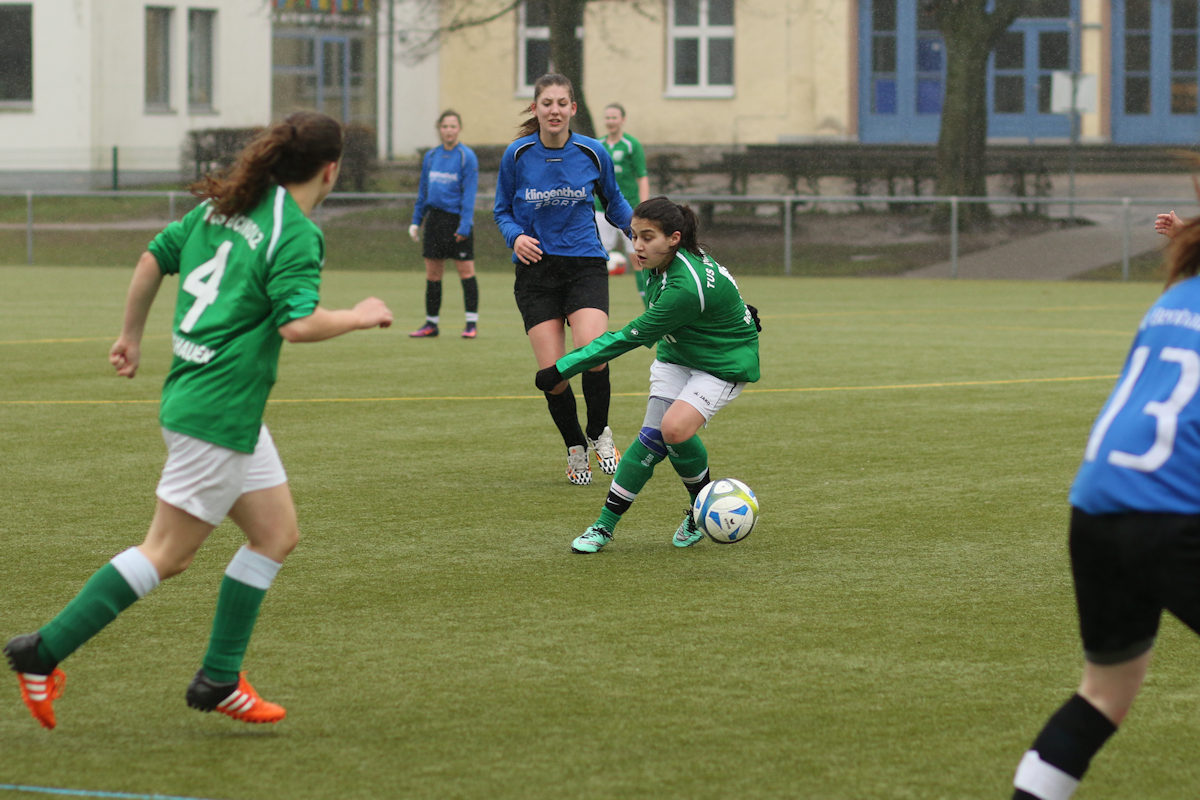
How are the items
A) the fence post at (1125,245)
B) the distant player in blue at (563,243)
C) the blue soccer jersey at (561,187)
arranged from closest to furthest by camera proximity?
the distant player in blue at (563,243) < the blue soccer jersey at (561,187) < the fence post at (1125,245)

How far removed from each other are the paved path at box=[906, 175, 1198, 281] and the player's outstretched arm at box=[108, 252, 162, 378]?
22705mm

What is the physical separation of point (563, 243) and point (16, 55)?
3170 centimetres

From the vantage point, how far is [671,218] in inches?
274

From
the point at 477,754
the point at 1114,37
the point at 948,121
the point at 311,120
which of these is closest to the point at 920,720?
the point at 477,754

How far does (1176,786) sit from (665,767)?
126cm

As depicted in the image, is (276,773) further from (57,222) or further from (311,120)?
(57,222)

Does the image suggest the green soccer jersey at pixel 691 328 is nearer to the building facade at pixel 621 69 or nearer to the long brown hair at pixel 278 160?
the long brown hair at pixel 278 160

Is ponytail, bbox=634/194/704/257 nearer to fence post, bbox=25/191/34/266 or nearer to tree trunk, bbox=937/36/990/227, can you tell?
tree trunk, bbox=937/36/990/227

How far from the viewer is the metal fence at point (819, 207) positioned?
2667cm

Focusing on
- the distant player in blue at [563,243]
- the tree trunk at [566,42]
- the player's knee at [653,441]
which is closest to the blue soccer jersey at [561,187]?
the distant player in blue at [563,243]

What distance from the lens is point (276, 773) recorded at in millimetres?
4398

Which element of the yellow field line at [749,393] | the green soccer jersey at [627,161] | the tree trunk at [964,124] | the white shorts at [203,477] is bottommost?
the yellow field line at [749,393]

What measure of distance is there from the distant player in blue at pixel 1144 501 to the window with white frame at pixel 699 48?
1512 inches

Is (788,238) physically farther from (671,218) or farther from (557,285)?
(671,218)
